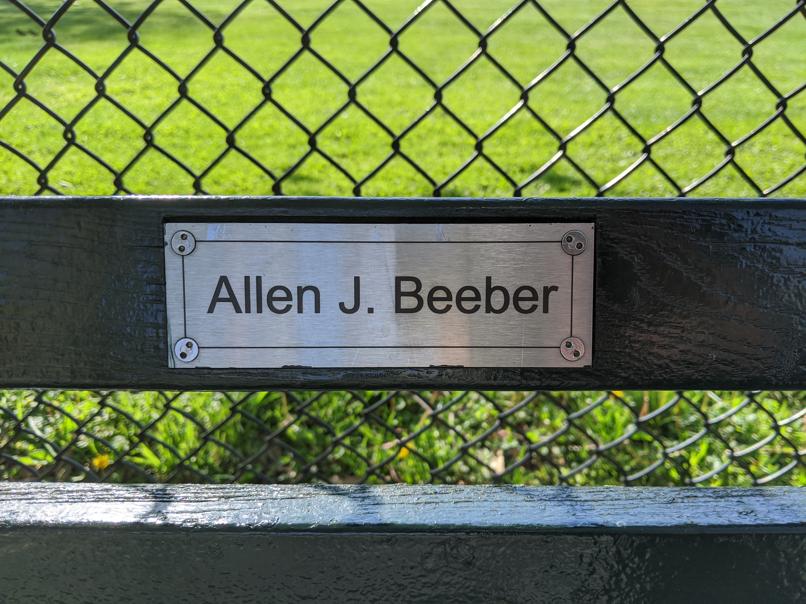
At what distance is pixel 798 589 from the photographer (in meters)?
1.34

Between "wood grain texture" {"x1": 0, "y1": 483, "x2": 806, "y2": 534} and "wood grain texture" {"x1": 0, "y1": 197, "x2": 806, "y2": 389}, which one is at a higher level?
"wood grain texture" {"x1": 0, "y1": 197, "x2": 806, "y2": 389}

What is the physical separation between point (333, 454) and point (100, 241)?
1.22m

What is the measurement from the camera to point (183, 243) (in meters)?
1.27

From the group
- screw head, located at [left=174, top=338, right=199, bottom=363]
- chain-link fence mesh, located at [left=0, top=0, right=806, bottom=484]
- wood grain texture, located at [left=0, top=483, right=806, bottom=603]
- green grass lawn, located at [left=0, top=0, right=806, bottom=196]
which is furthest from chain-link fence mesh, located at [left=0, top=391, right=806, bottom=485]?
screw head, located at [left=174, top=338, right=199, bottom=363]

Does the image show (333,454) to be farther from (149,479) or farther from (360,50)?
(360,50)

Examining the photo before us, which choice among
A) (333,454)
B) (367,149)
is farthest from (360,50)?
(333,454)

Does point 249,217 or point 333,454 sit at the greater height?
point 249,217

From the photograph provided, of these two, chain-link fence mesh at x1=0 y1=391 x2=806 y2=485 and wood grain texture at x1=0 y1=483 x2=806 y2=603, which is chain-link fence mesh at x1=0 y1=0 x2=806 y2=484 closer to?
chain-link fence mesh at x1=0 y1=391 x2=806 y2=485

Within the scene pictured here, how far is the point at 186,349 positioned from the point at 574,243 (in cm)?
57

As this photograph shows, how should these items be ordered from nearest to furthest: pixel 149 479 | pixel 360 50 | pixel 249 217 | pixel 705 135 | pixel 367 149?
pixel 249 217
pixel 149 479
pixel 367 149
pixel 705 135
pixel 360 50

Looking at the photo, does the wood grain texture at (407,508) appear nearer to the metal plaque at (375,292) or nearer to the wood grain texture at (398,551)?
the wood grain texture at (398,551)

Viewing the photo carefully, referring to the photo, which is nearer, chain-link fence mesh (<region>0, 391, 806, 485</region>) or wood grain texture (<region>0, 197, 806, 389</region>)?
wood grain texture (<region>0, 197, 806, 389</region>)

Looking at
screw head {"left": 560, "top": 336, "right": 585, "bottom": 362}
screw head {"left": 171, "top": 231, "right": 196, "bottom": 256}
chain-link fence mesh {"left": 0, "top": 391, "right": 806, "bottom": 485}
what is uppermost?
screw head {"left": 171, "top": 231, "right": 196, "bottom": 256}

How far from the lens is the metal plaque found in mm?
1257
